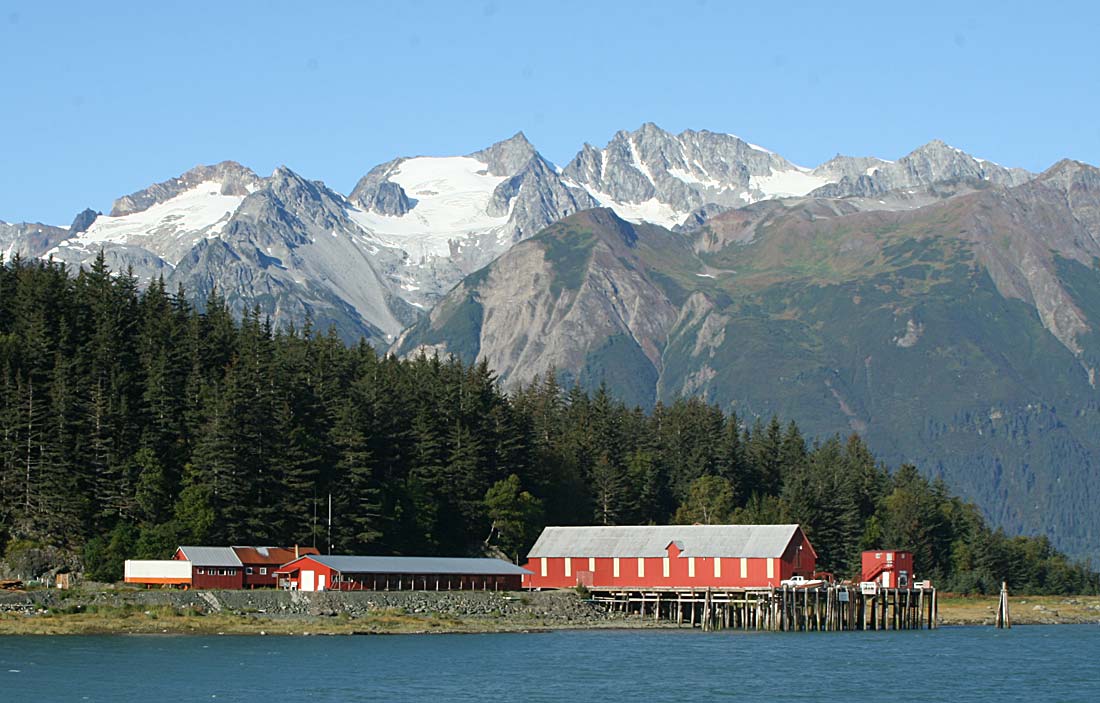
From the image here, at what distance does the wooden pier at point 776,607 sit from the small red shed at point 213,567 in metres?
29.6

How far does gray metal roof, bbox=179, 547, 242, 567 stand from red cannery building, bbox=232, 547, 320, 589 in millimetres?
669

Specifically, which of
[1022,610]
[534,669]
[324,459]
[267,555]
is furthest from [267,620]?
[1022,610]

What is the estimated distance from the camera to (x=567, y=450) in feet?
504

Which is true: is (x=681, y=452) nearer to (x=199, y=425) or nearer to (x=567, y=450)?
(x=567, y=450)

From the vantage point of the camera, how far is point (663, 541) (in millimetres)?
128375

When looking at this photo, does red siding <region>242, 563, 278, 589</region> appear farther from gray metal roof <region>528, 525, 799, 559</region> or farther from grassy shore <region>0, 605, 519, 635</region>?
gray metal roof <region>528, 525, 799, 559</region>

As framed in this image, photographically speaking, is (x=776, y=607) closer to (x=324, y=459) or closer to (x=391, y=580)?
(x=391, y=580)

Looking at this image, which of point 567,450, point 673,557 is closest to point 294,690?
point 673,557

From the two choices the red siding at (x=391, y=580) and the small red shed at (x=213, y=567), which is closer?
the small red shed at (x=213, y=567)

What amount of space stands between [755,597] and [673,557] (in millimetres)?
6889

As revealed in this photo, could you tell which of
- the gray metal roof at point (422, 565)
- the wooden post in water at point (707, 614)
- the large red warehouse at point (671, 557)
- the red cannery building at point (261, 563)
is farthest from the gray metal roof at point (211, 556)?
the wooden post in water at point (707, 614)

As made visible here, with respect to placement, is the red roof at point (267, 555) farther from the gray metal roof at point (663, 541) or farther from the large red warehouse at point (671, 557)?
the gray metal roof at point (663, 541)

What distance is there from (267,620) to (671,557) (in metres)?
34.0

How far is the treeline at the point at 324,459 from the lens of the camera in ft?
383
